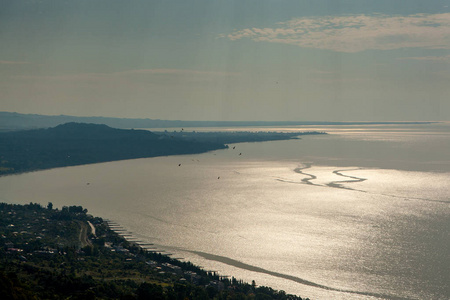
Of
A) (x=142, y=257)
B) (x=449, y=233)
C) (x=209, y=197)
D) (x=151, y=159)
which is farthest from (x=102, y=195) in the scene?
(x=151, y=159)

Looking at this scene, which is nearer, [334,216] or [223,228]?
[223,228]

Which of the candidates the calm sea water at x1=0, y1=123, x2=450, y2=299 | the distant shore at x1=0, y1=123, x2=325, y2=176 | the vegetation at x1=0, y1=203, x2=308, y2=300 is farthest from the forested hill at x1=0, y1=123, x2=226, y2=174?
the vegetation at x1=0, y1=203, x2=308, y2=300

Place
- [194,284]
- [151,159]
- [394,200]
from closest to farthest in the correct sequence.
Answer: [194,284] < [394,200] < [151,159]

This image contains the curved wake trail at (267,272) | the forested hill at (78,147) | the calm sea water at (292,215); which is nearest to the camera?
the curved wake trail at (267,272)

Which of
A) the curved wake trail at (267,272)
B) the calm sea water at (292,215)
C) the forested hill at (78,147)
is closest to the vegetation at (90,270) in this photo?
the calm sea water at (292,215)

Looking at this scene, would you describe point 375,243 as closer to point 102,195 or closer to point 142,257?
point 142,257

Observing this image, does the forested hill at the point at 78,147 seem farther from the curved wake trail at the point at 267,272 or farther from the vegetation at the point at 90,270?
the curved wake trail at the point at 267,272
